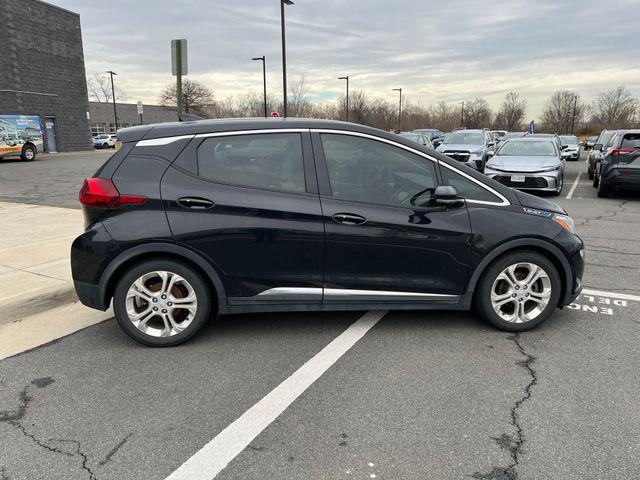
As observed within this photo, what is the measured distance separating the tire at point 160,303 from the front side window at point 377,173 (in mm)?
1361

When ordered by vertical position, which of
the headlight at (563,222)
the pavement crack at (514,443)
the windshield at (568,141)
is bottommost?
the pavement crack at (514,443)

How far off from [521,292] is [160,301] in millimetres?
2962

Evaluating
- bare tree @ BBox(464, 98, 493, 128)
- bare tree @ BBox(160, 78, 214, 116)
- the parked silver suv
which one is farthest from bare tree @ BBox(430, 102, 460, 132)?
the parked silver suv

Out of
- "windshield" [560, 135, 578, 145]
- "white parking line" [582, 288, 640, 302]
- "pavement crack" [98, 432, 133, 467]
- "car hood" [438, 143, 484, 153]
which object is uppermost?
"windshield" [560, 135, 578, 145]

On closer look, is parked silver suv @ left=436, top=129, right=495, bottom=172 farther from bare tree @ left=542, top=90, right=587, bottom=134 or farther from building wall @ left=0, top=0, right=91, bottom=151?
bare tree @ left=542, top=90, right=587, bottom=134

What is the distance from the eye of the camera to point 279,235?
3801 mm

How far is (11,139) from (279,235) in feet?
100

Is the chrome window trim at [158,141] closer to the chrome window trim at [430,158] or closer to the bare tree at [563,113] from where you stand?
the chrome window trim at [430,158]

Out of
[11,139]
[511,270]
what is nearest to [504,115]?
[11,139]

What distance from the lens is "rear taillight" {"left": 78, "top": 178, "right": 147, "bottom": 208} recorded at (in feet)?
12.3

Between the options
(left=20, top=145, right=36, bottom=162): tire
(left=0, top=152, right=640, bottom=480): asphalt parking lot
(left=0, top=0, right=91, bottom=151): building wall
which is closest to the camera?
(left=0, top=152, right=640, bottom=480): asphalt parking lot

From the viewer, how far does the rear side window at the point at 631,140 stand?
12.0 m

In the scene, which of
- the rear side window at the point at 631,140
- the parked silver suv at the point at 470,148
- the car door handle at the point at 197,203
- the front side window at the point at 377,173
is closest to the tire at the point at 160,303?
the car door handle at the point at 197,203

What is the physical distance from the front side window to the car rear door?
0.68ft
